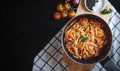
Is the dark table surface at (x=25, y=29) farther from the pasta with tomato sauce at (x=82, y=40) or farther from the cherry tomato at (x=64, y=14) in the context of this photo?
the pasta with tomato sauce at (x=82, y=40)

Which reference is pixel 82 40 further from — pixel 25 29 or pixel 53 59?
pixel 25 29

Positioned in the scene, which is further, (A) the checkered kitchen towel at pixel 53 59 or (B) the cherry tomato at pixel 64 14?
(B) the cherry tomato at pixel 64 14

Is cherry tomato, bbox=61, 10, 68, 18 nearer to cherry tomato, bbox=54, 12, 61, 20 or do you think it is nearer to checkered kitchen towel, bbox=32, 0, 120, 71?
cherry tomato, bbox=54, 12, 61, 20

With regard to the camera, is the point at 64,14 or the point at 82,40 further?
the point at 64,14

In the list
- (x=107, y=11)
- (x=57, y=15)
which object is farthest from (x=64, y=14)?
(x=107, y=11)

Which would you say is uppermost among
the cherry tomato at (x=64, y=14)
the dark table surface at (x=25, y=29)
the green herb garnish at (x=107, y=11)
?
the green herb garnish at (x=107, y=11)

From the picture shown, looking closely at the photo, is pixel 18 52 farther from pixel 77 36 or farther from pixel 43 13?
pixel 77 36

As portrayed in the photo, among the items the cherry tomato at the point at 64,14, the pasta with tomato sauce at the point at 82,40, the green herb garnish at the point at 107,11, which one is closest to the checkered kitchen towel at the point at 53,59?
the pasta with tomato sauce at the point at 82,40

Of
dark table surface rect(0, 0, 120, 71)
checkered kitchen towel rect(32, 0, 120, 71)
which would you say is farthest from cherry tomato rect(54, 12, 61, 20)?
checkered kitchen towel rect(32, 0, 120, 71)
